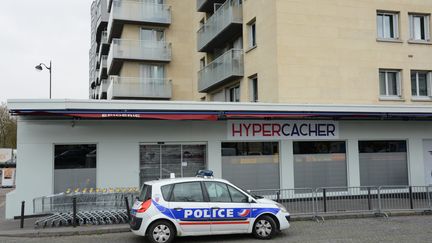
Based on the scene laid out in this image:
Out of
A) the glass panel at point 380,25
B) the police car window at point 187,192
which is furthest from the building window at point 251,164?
the glass panel at point 380,25

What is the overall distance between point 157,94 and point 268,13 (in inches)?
580

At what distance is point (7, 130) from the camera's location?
50.9 meters

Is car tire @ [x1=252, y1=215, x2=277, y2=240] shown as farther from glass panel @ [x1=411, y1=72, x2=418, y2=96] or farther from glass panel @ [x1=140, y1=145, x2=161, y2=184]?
glass panel @ [x1=411, y1=72, x2=418, y2=96]

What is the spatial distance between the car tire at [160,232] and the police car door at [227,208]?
100 cm

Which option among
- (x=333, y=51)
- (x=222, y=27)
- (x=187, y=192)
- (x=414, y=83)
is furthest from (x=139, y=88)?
(x=187, y=192)

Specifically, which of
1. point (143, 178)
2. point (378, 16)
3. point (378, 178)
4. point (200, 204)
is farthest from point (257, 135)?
point (378, 16)

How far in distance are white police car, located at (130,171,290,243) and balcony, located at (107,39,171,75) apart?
2290cm

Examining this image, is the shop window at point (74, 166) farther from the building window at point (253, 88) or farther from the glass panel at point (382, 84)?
the glass panel at point (382, 84)

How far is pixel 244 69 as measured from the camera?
21312 mm

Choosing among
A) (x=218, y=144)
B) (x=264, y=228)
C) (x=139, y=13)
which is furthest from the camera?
(x=139, y=13)

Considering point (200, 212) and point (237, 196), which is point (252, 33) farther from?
point (200, 212)

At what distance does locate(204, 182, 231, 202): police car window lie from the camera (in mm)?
9812

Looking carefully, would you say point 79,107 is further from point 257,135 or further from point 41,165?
point 257,135

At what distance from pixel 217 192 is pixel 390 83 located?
13.7 meters
